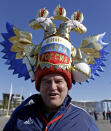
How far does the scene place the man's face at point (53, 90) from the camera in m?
1.98

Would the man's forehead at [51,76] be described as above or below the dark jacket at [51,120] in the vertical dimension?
above

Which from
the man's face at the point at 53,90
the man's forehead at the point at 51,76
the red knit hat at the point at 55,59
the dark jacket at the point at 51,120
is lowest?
the dark jacket at the point at 51,120

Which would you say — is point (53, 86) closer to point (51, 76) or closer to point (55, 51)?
point (51, 76)

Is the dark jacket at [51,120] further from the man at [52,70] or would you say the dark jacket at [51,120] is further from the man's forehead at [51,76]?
the man's forehead at [51,76]

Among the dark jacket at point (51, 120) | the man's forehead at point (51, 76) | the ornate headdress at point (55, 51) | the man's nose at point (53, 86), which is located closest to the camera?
the dark jacket at point (51, 120)

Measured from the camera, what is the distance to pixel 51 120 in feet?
6.20

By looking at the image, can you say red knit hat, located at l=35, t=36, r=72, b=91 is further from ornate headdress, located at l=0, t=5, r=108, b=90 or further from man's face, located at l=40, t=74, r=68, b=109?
man's face, located at l=40, t=74, r=68, b=109

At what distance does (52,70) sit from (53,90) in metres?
0.30

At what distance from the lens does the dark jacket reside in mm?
1854

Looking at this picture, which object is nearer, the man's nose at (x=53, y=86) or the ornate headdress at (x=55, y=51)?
the man's nose at (x=53, y=86)

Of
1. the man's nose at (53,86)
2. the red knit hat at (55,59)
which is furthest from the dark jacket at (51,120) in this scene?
the red knit hat at (55,59)

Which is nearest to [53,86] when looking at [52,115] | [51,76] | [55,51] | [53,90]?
[53,90]

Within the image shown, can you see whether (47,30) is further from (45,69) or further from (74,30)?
(45,69)

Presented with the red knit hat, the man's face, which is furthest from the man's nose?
the red knit hat
